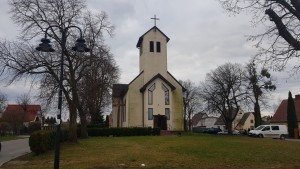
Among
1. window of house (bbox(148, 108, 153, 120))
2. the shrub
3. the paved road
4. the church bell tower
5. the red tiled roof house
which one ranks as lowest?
the paved road

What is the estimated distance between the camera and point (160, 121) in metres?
56.8

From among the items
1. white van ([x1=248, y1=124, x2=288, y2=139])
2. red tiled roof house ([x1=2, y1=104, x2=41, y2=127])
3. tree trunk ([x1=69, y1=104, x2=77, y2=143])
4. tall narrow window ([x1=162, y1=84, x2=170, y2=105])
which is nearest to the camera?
tree trunk ([x1=69, y1=104, x2=77, y2=143])

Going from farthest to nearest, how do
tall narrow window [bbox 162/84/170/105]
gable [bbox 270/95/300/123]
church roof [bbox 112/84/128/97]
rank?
1. gable [bbox 270/95/300/123]
2. church roof [bbox 112/84/128/97]
3. tall narrow window [bbox 162/84/170/105]

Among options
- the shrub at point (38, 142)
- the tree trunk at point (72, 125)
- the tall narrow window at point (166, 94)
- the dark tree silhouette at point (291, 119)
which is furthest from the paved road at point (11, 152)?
the dark tree silhouette at point (291, 119)

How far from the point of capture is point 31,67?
30.0 meters

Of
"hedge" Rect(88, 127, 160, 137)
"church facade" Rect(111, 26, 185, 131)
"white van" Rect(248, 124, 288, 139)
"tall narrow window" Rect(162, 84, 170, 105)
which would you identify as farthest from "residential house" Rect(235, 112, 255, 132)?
"hedge" Rect(88, 127, 160, 137)

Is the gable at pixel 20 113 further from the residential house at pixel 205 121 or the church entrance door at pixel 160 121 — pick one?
the residential house at pixel 205 121

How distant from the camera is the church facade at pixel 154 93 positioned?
2248 inches

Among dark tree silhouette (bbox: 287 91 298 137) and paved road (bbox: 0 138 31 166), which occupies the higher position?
dark tree silhouette (bbox: 287 91 298 137)

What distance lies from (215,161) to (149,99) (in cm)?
3994

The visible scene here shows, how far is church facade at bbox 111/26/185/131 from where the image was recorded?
57.1m

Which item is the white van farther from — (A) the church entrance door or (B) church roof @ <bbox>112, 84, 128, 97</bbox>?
(B) church roof @ <bbox>112, 84, 128, 97</bbox>

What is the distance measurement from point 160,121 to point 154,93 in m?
4.37

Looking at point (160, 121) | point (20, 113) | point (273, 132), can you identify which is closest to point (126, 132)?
point (160, 121)
